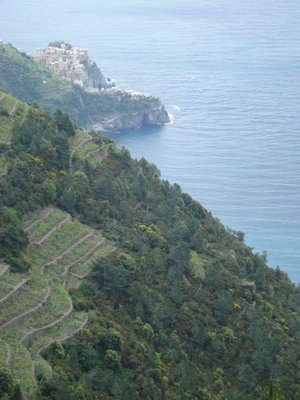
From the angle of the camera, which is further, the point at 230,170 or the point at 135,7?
the point at 135,7

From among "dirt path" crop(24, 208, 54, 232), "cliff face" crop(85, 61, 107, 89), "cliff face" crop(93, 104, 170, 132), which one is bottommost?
"cliff face" crop(93, 104, 170, 132)

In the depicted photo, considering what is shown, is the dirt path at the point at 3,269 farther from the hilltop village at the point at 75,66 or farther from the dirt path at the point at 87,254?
the hilltop village at the point at 75,66

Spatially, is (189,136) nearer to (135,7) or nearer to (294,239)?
(294,239)

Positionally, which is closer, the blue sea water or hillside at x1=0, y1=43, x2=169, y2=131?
the blue sea water

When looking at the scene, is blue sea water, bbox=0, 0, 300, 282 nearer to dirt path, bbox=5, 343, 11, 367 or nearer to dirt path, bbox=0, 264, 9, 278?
dirt path, bbox=0, 264, 9, 278

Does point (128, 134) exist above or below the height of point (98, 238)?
below

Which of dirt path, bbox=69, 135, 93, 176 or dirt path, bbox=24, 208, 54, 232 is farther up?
dirt path, bbox=69, 135, 93, 176

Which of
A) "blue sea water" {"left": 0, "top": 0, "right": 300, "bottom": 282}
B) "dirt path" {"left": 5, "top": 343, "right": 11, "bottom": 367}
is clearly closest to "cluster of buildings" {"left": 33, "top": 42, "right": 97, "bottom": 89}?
"blue sea water" {"left": 0, "top": 0, "right": 300, "bottom": 282}

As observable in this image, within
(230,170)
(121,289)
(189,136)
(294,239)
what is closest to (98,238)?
(121,289)
